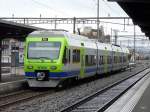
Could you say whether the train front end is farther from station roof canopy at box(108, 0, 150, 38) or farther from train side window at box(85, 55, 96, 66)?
station roof canopy at box(108, 0, 150, 38)

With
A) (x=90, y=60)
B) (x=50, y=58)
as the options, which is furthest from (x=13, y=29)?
(x=90, y=60)

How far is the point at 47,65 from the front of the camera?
2372 centimetres

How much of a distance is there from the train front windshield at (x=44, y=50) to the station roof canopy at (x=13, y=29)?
4.35 feet

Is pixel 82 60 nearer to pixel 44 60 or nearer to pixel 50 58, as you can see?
pixel 50 58

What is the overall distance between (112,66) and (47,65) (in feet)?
71.8

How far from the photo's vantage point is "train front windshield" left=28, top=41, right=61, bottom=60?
23913 mm

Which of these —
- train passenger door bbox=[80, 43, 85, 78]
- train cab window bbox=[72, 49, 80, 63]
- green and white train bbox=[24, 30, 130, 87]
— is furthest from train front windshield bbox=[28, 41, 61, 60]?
train passenger door bbox=[80, 43, 85, 78]

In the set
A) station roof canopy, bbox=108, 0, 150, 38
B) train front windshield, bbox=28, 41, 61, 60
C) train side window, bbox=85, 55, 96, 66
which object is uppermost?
station roof canopy, bbox=108, 0, 150, 38

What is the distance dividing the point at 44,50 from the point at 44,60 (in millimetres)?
623

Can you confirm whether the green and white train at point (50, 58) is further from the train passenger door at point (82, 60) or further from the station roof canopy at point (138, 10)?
the station roof canopy at point (138, 10)

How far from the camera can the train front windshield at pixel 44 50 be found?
2391 centimetres

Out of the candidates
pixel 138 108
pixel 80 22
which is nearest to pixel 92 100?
pixel 138 108

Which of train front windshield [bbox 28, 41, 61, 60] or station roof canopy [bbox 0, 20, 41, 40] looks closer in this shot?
station roof canopy [bbox 0, 20, 41, 40]

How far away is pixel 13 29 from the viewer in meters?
25.7
